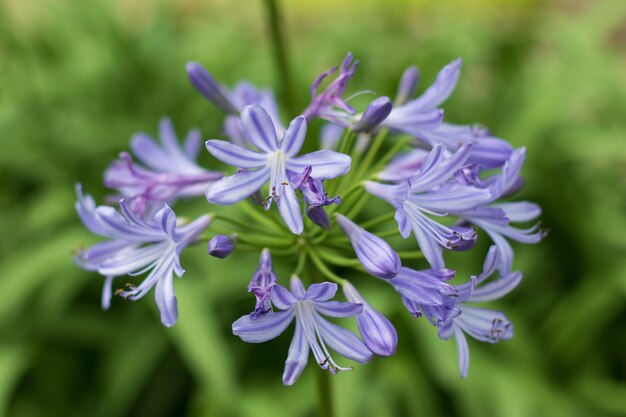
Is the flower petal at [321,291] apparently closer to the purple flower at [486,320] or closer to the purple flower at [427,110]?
the purple flower at [486,320]

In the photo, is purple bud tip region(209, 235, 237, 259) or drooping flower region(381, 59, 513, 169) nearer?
purple bud tip region(209, 235, 237, 259)

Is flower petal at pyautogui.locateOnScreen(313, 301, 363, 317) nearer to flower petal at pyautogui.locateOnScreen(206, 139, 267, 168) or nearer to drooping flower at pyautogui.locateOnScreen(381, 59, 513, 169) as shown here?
flower petal at pyautogui.locateOnScreen(206, 139, 267, 168)

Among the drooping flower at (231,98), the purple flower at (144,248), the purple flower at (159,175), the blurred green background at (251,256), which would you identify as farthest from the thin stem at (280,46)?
the purple flower at (144,248)

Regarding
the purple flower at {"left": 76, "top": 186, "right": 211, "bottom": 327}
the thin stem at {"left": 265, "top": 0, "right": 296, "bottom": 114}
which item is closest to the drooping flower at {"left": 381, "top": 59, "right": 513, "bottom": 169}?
the purple flower at {"left": 76, "top": 186, "right": 211, "bottom": 327}

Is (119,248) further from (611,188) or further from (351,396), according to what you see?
(611,188)

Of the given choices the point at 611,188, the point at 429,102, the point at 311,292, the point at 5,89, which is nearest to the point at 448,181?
the point at 429,102

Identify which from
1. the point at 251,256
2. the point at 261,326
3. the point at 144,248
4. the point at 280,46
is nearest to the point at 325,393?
the point at 261,326
